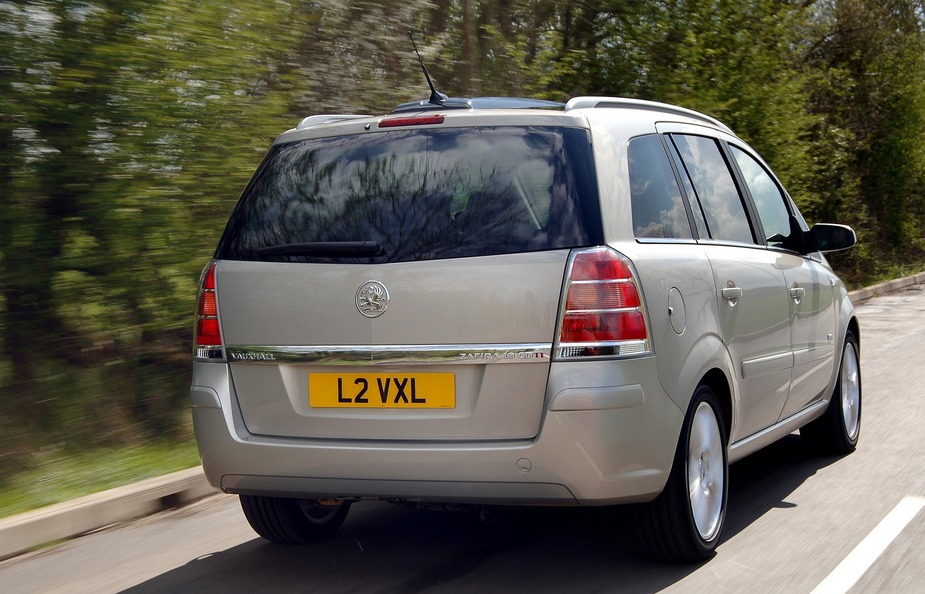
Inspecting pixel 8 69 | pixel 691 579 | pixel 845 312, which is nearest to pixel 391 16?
pixel 8 69

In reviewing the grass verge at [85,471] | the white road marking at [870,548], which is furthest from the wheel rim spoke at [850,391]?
the grass verge at [85,471]

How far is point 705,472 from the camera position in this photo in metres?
4.59

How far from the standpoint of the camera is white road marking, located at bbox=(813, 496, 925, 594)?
424cm

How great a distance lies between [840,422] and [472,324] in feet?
11.6

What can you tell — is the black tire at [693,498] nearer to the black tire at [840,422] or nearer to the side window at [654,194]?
the side window at [654,194]

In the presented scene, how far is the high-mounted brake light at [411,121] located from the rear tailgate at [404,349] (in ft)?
1.93

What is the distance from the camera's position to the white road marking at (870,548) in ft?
13.9

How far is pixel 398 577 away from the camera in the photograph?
14.6ft

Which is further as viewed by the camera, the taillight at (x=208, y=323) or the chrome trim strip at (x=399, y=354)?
the taillight at (x=208, y=323)

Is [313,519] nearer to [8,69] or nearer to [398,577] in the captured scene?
[398,577]

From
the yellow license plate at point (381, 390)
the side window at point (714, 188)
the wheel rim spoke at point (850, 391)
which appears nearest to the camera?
the yellow license plate at point (381, 390)

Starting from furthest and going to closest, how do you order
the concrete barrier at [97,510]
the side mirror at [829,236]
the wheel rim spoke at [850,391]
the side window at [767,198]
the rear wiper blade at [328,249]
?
the wheel rim spoke at [850,391]
the side mirror at [829,236]
the side window at [767,198]
the concrete barrier at [97,510]
the rear wiper blade at [328,249]

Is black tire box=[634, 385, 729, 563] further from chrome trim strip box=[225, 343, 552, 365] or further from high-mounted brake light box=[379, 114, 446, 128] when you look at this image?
high-mounted brake light box=[379, 114, 446, 128]

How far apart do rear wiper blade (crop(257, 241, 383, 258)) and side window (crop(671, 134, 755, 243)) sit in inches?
Answer: 64.4
